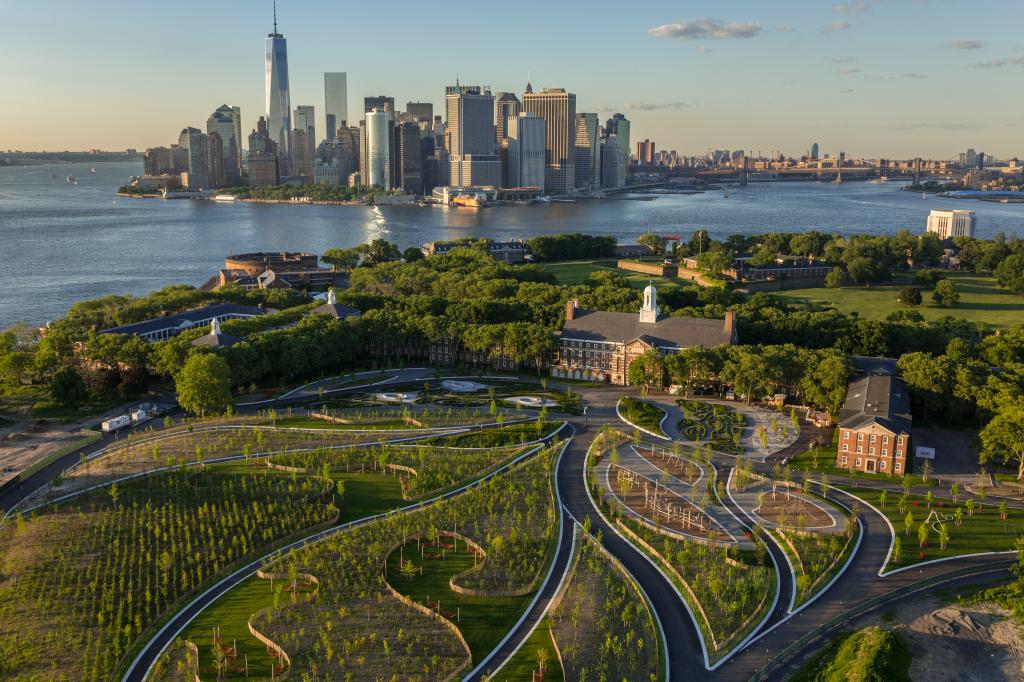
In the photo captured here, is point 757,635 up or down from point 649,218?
down

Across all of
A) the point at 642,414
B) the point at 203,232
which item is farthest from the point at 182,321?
the point at 203,232

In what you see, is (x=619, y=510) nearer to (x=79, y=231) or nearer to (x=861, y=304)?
(x=861, y=304)

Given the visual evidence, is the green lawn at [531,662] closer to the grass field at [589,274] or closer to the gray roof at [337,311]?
the gray roof at [337,311]

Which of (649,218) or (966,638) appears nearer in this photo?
(966,638)

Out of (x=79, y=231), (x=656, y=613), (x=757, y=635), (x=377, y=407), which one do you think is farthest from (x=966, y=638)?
(x=79, y=231)

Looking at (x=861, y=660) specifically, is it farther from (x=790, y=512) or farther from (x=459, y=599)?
(x=459, y=599)

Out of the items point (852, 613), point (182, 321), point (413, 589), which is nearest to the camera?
point (852, 613)
